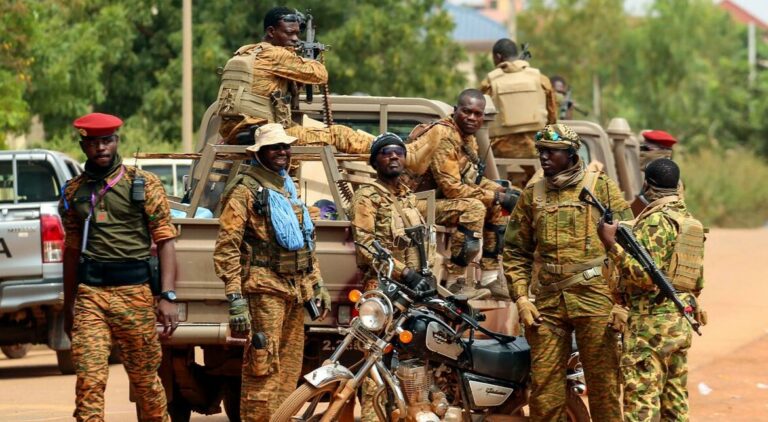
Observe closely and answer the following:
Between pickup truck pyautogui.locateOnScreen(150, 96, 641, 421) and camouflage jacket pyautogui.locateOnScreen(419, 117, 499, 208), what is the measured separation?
0.35 metres

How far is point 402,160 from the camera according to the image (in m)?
9.87

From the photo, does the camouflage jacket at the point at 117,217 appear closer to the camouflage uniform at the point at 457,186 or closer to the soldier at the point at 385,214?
the soldier at the point at 385,214

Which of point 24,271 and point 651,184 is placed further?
point 24,271

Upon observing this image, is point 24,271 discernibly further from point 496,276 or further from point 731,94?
point 731,94

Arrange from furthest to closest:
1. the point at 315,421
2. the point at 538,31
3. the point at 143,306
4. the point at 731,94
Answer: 1. the point at 731,94
2. the point at 538,31
3. the point at 143,306
4. the point at 315,421

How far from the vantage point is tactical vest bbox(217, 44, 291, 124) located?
10.8 meters

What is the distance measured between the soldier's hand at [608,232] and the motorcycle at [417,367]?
0.74 m

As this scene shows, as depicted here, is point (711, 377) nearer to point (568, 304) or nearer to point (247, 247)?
point (568, 304)

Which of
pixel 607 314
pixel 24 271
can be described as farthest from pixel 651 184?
pixel 24 271

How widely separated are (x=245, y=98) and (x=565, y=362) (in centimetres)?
294

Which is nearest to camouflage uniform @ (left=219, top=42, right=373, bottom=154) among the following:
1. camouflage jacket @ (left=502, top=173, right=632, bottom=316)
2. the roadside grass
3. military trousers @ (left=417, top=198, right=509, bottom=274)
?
military trousers @ (left=417, top=198, right=509, bottom=274)

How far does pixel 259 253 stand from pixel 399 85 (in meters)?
25.6

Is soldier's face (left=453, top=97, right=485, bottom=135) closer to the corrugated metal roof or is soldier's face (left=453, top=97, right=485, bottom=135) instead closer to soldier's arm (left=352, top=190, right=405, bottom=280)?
soldier's arm (left=352, top=190, right=405, bottom=280)

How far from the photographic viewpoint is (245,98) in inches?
426
